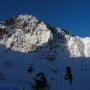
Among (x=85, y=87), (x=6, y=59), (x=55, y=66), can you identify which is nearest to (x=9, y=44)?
(x=6, y=59)

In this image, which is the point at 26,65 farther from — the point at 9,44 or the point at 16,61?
the point at 9,44

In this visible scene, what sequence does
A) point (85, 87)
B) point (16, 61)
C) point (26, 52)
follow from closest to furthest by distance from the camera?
point (85, 87) → point (16, 61) → point (26, 52)

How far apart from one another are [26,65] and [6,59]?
11.5 m

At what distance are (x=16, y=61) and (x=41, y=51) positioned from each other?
25.1 metres

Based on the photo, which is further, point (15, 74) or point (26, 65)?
point (26, 65)

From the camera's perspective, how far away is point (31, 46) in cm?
19250

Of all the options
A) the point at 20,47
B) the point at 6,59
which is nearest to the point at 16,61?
the point at 6,59

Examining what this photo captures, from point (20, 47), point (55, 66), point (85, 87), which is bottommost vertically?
point (85, 87)

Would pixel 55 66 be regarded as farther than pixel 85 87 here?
Yes

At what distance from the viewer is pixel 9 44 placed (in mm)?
190125

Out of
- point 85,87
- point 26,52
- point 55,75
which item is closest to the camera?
point 85,87

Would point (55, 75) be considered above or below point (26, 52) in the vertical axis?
below

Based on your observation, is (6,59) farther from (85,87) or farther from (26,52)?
(85,87)

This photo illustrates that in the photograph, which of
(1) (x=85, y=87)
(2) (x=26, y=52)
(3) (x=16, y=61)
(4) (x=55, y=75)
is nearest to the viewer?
(1) (x=85, y=87)
